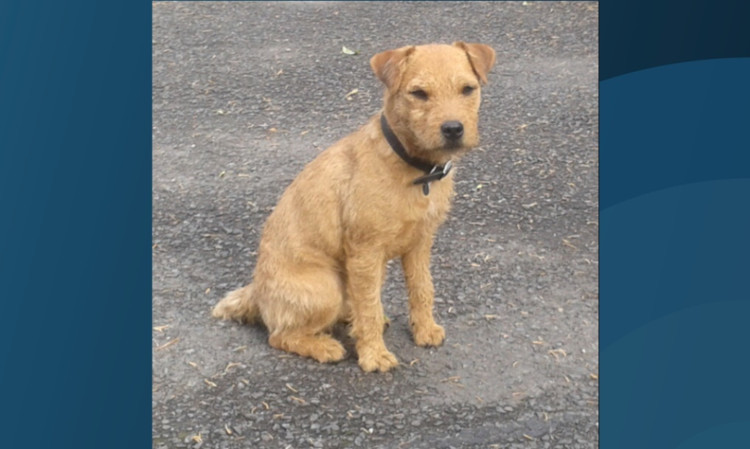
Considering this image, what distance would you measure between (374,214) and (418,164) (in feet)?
1.36

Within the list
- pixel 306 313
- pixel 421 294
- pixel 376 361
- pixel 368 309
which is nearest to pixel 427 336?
pixel 421 294

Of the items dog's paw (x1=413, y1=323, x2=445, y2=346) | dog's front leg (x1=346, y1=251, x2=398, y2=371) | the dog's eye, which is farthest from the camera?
dog's paw (x1=413, y1=323, x2=445, y2=346)

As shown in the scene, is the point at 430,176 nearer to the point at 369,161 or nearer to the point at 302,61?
the point at 369,161

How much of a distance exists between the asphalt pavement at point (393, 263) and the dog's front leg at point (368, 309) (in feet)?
0.42

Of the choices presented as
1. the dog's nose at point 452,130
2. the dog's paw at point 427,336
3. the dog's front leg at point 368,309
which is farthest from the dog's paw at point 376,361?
the dog's nose at point 452,130

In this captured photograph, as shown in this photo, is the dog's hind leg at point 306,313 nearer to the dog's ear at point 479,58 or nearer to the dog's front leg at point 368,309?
the dog's front leg at point 368,309

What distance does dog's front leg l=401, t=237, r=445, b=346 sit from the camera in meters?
5.88

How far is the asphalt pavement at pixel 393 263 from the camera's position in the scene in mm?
5480

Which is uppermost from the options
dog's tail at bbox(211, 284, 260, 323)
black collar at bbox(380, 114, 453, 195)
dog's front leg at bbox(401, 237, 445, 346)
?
black collar at bbox(380, 114, 453, 195)

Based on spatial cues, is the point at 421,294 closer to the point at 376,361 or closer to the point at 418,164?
the point at 376,361

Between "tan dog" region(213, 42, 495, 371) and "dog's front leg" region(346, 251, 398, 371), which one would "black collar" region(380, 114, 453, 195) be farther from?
"dog's front leg" region(346, 251, 398, 371)

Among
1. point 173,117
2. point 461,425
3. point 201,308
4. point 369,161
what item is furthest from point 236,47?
point 461,425

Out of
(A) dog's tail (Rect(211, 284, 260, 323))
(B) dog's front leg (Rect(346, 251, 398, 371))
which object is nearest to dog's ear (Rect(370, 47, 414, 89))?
(B) dog's front leg (Rect(346, 251, 398, 371))

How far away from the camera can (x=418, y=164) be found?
5.43 metres
